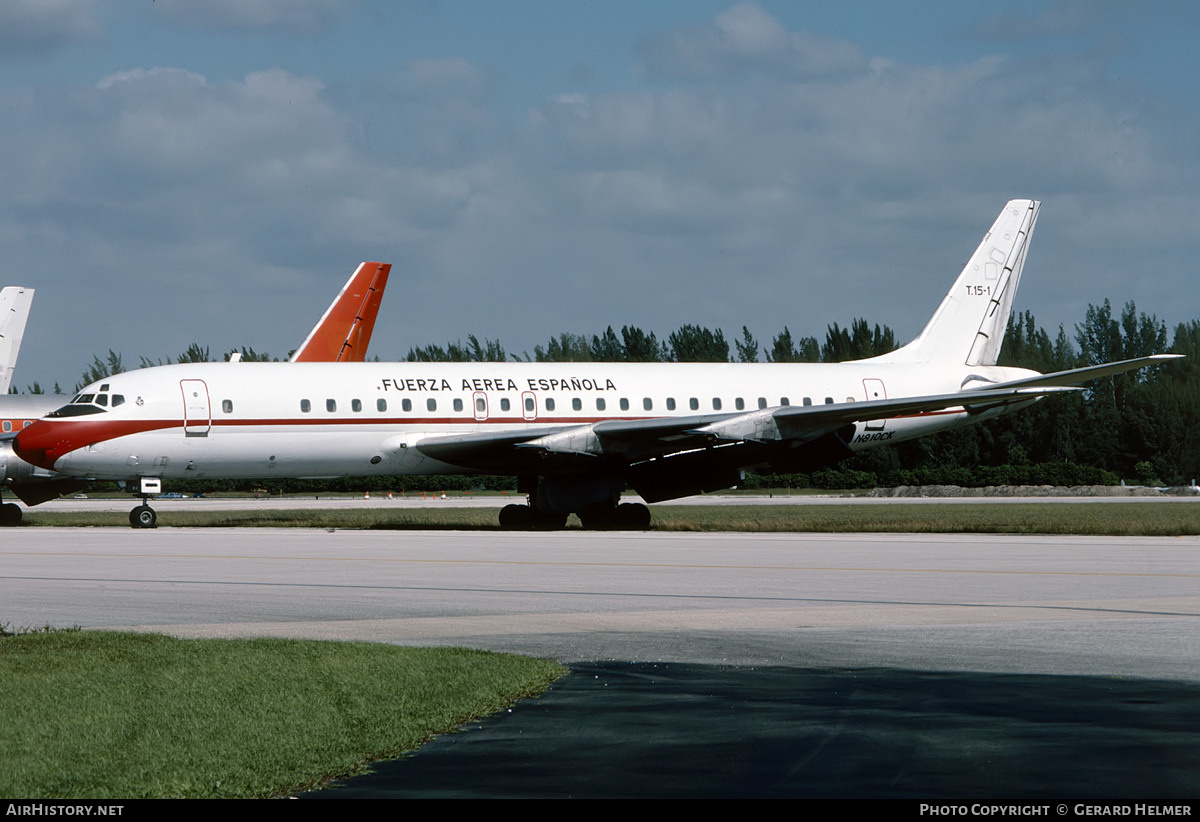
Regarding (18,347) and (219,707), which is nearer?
(219,707)

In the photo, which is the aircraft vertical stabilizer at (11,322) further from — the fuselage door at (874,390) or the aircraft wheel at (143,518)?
the fuselage door at (874,390)

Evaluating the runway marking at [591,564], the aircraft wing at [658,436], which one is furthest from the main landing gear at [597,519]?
the runway marking at [591,564]

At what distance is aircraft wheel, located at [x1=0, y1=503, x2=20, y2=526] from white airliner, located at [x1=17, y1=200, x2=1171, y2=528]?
16.8 ft

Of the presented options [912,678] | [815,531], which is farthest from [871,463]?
[912,678]

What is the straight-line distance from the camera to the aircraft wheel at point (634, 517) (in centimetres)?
3313

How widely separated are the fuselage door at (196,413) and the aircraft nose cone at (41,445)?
8.04ft

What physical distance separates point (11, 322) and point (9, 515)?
10375 mm

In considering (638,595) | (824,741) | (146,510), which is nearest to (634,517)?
(146,510)

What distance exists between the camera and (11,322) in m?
45.1

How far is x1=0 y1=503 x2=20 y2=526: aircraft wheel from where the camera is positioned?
36.3 meters

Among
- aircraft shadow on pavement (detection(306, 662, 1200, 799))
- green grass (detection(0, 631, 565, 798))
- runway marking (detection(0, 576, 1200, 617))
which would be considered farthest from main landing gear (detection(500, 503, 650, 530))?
aircraft shadow on pavement (detection(306, 662, 1200, 799))

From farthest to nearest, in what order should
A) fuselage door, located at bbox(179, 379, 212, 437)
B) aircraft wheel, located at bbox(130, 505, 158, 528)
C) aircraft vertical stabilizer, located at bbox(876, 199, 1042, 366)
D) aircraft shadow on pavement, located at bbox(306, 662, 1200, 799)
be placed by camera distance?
1. aircraft vertical stabilizer, located at bbox(876, 199, 1042, 366)
2. aircraft wheel, located at bbox(130, 505, 158, 528)
3. fuselage door, located at bbox(179, 379, 212, 437)
4. aircraft shadow on pavement, located at bbox(306, 662, 1200, 799)

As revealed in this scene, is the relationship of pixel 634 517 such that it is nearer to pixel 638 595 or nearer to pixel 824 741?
pixel 638 595

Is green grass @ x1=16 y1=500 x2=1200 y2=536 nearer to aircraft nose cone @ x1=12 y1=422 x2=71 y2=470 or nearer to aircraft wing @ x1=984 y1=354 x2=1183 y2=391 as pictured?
aircraft wing @ x1=984 y1=354 x2=1183 y2=391
